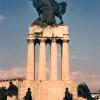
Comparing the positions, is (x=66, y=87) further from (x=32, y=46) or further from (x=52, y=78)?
(x=32, y=46)

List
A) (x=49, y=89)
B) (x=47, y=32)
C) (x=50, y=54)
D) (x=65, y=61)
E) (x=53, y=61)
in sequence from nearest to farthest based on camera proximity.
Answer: (x=49, y=89)
(x=53, y=61)
(x=65, y=61)
(x=50, y=54)
(x=47, y=32)

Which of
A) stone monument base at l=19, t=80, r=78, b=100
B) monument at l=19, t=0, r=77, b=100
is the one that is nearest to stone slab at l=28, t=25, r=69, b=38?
monument at l=19, t=0, r=77, b=100

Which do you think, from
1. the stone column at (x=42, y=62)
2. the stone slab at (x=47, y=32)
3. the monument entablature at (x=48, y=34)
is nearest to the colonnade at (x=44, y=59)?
the stone column at (x=42, y=62)

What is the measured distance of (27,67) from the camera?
170 feet

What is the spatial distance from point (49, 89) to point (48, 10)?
11.0 metres

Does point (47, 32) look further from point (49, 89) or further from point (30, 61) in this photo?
point (49, 89)

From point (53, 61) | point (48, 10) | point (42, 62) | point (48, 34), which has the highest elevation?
point (48, 10)

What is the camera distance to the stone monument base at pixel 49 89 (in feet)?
165

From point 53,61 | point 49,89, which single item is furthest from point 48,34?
point 49,89

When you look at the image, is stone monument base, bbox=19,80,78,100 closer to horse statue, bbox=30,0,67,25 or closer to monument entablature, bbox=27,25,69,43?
monument entablature, bbox=27,25,69,43

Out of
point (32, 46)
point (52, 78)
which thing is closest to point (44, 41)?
point (32, 46)

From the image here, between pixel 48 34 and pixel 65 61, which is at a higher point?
pixel 48 34

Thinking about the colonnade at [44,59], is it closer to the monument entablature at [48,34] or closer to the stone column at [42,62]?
the stone column at [42,62]

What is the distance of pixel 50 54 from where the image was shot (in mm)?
52531
